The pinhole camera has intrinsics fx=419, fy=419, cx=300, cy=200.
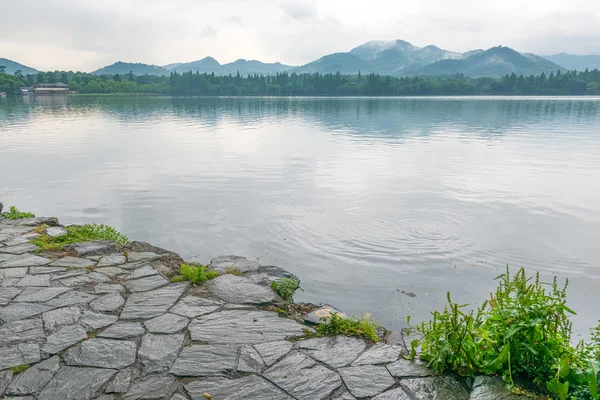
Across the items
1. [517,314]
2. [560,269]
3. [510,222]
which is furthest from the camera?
[510,222]

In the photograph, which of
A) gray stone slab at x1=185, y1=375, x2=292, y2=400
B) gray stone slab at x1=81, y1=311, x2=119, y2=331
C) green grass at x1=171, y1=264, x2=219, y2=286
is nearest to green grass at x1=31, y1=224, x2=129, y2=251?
green grass at x1=171, y1=264, x2=219, y2=286

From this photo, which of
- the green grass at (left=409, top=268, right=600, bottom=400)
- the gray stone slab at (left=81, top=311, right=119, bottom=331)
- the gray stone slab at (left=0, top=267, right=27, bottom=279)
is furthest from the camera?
the gray stone slab at (left=0, top=267, right=27, bottom=279)

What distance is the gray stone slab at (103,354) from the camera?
334cm

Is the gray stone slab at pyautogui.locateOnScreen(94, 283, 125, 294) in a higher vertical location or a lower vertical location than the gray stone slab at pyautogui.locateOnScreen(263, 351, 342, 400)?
lower

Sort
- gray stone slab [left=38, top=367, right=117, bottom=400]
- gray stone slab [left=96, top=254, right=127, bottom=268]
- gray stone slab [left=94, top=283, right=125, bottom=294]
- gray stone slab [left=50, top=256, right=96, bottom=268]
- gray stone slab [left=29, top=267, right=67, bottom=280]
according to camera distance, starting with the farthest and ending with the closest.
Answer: gray stone slab [left=96, top=254, right=127, bottom=268]
gray stone slab [left=50, top=256, right=96, bottom=268]
gray stone slab [left=29, top=267, right=67, bottom=280]
gray stone slab [left=94, top=283, right=125, bottom=294]
gray stone slab [left=38, top=367, right=117, bottom=400]

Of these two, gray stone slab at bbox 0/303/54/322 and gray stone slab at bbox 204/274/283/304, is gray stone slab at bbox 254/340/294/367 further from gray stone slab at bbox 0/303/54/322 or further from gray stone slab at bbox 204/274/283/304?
gray stone slab at bbox 0/303/54/322

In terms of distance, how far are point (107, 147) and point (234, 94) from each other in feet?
455

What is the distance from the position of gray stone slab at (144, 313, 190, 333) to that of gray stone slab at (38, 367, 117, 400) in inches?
27.1

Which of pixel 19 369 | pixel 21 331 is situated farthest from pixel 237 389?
pixel 21 331

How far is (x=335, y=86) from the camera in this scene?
6024 inches

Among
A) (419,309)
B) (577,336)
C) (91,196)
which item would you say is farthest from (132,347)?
(91,196)

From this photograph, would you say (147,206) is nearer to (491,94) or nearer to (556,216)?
(556,216)

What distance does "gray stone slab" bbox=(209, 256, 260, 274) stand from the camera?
20.1ft

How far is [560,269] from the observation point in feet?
23.9
